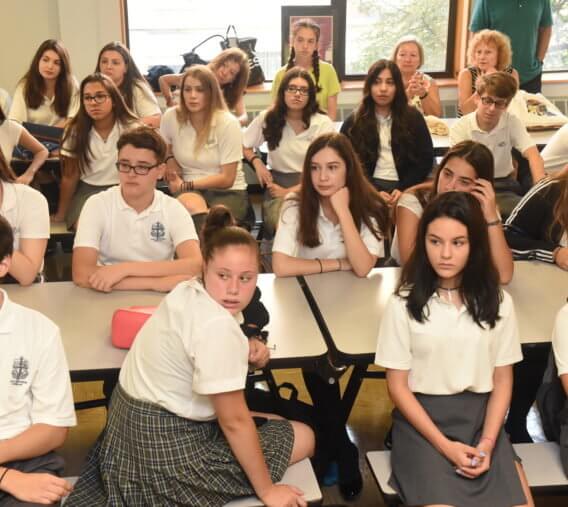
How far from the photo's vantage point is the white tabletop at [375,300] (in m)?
2.33

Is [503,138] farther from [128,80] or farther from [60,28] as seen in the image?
[60,28]

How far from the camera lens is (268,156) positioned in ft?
14.7

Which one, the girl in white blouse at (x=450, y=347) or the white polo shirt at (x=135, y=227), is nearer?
the girl in white blouse at (x=450, y=347)

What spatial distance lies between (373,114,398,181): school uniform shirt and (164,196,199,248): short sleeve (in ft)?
5.44

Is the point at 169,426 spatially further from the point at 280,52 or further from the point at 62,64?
the point at 280,52

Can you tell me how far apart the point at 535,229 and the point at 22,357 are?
1956 mm

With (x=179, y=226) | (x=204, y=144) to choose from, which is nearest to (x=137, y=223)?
(x=179, y=226)

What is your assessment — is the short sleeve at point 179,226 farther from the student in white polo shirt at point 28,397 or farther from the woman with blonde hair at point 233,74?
the woman with blonde hair at point 233,74

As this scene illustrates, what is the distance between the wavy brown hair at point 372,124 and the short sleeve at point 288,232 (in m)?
1.37

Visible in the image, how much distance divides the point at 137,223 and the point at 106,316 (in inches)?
20.7

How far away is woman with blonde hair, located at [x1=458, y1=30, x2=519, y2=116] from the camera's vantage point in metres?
5.25

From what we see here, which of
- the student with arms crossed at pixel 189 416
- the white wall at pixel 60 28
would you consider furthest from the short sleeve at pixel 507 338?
the white wall at pixel 60 28

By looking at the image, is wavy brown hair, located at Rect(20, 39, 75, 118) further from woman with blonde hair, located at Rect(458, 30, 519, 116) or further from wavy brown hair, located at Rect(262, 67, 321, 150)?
woman with blonde hair, located at Rect(458, 30, 519, 116)

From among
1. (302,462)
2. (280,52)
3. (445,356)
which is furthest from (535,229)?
(280,52)
